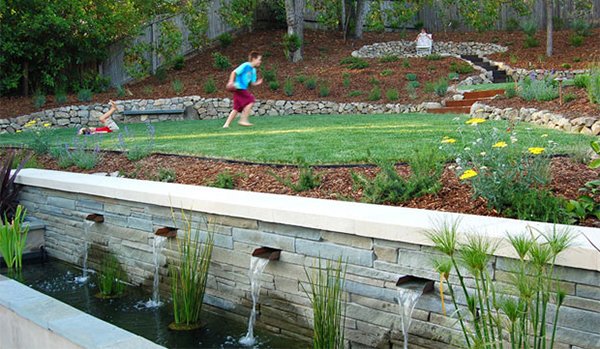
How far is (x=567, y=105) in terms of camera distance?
1005cm

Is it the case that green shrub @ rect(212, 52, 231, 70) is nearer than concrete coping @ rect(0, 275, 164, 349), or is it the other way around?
concrete coping @ rect(0, 275, 164, 349)

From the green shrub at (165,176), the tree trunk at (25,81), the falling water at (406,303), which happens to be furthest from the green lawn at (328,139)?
the tree trunk at (25,81)

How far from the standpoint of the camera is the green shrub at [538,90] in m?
11.0

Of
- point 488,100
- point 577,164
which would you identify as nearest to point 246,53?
point 488,100

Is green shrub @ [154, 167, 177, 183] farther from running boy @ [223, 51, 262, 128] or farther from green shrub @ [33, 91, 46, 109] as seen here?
green shrub @ [33, 91, 46, 109]

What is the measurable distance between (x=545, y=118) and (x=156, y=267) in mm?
6204

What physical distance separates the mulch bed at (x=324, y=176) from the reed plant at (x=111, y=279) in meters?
1.16

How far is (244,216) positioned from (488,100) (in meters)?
8.56

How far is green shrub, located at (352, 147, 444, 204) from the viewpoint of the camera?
5.47 metres

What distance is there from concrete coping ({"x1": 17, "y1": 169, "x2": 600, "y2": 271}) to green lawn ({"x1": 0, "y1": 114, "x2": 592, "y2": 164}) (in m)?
1.44

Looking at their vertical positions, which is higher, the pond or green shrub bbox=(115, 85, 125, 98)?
green shrub bbox=(115, 85, 125, 98)

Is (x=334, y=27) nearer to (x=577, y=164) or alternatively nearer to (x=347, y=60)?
(x=347, y=60)

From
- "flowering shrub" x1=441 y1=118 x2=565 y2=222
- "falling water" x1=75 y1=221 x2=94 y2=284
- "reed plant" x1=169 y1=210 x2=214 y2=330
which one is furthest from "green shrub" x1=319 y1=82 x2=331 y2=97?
"flowering shrub" x1=441 y1=118 x2=565 y2=222

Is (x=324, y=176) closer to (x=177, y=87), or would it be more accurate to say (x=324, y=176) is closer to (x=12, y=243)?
(x=12, y=243)
